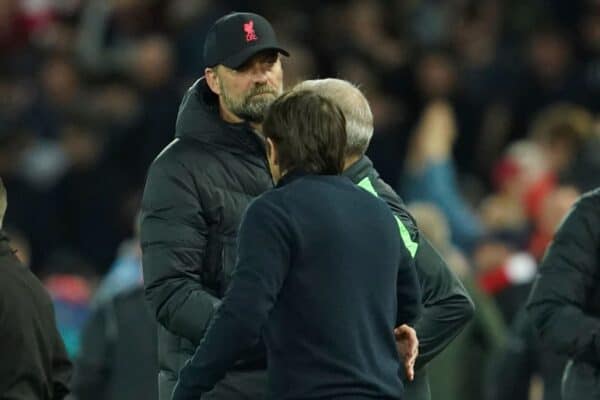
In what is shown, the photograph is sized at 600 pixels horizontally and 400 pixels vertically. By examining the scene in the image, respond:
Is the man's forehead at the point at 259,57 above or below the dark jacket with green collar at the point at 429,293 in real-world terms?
above

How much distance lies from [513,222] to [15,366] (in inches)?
223

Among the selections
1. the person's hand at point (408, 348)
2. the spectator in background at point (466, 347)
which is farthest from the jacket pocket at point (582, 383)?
the spectator in background at point (466, 347)

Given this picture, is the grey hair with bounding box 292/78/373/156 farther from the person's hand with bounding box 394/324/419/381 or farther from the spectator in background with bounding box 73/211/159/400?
the spectator in background with bounding box 73/211/159/400

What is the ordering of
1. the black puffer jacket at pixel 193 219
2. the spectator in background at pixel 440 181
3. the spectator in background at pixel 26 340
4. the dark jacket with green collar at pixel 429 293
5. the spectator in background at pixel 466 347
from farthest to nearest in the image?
1. the spectator in background at pixel 440 181
2. the spectator in background at pixel 466 347
3. the dark jacket with green collar at pixel 429 293
4. the black puffer jacket at pixel 193 219
5. the spectator in background at pixel 26 340

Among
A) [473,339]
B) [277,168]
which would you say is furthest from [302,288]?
[473,339]

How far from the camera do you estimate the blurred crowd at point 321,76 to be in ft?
38.6

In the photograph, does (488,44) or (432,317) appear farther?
(488,44)

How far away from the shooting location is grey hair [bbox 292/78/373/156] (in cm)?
568

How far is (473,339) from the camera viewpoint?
9.72 meters

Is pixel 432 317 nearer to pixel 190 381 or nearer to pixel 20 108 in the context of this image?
pixel 190 381

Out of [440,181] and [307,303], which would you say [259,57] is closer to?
[307,303]

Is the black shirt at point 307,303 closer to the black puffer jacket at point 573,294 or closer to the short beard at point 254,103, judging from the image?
the short beard at point 254,103

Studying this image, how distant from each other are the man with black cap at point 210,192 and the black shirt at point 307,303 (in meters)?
0.59

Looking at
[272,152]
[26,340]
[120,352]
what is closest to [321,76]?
[120,352]
